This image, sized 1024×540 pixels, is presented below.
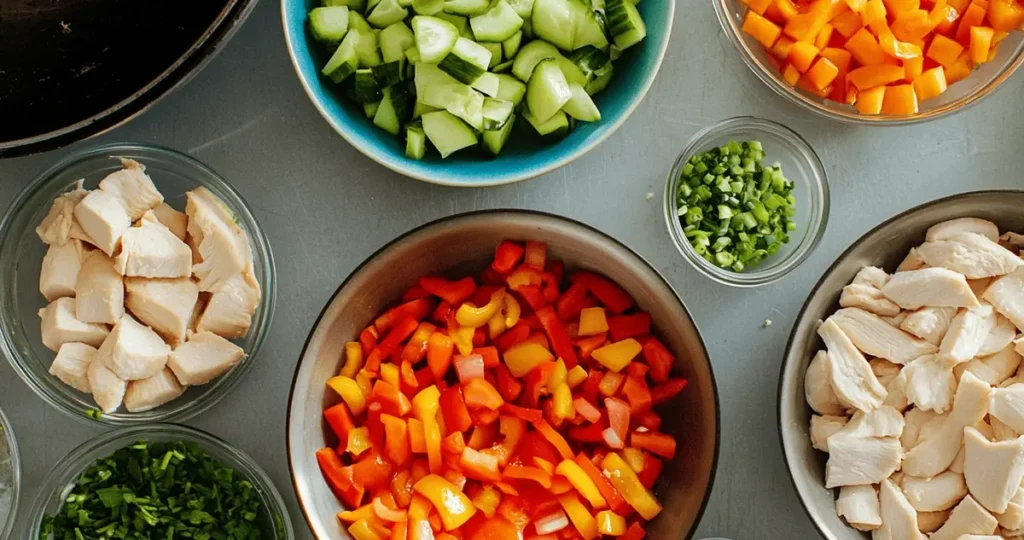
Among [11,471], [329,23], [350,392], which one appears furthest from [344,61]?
[11,471]

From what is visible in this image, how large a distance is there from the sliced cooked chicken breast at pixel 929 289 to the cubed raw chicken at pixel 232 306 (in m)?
1.28

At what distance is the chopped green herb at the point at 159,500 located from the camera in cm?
179

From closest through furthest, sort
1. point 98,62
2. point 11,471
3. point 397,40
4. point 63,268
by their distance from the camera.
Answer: point 98,62 → point 397,40 → point 63,268 → point 11,471

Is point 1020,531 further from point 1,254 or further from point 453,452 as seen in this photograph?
point 1,254

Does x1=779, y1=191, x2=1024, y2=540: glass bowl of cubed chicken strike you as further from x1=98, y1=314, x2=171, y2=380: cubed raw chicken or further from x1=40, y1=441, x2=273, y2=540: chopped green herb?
x1=98, y1=314, x2=171, y2=380: cubed raw chicken

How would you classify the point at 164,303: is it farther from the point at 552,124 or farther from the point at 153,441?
the point at 552,124

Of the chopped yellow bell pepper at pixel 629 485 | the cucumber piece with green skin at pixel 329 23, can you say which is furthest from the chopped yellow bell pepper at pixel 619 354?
the cucumber piece with green skin at pixel 329 23

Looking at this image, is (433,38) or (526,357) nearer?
(433,38)

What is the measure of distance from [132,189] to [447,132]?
667 millimetres

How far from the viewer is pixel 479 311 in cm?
178

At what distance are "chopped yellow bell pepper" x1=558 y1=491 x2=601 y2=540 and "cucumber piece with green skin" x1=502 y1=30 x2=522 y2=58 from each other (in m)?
0.87

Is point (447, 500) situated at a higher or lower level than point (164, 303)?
lower

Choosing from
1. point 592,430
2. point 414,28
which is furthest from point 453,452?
point 414,28

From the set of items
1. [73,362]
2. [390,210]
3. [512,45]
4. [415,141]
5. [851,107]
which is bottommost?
[73,362]
